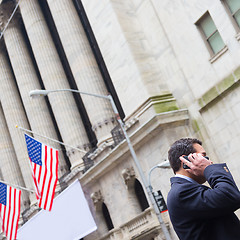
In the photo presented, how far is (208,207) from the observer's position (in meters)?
3.10

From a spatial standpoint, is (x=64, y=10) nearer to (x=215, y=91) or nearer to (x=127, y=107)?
(x=127, y=107)

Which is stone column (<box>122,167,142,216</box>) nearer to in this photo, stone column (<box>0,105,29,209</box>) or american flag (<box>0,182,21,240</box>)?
american flag (<box>0,182,21,240</box>)

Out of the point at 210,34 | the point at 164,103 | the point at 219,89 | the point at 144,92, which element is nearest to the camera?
the point at 219,89

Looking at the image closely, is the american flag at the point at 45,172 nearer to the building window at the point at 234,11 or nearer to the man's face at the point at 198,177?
the building window at the point at 234,11

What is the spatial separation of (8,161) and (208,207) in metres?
37.1

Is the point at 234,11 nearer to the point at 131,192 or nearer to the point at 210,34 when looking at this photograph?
the point at 210,34

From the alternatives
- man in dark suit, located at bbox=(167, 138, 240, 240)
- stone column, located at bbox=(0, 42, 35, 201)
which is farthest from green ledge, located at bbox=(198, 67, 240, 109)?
stone column, located at bbox=(0, 42, 35, 201)

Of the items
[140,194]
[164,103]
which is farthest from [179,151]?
[140,194]

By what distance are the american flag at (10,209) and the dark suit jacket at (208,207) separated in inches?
851

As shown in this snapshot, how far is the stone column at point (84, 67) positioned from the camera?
87.7 feet

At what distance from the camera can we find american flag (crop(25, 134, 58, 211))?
67.4ft

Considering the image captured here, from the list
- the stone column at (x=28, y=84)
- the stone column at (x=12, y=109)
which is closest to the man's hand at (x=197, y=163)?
the stone column at (x=28, y=84)

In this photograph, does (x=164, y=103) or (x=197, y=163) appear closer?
(x=197, y=163)

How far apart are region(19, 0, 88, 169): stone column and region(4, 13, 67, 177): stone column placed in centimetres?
260
